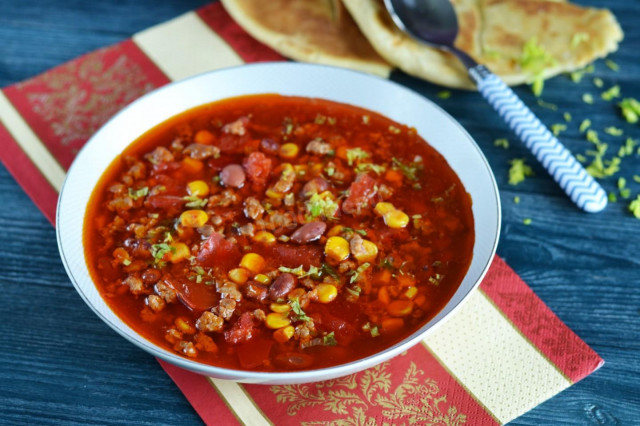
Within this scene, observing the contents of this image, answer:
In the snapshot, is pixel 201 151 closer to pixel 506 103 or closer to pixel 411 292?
pixel 411 292

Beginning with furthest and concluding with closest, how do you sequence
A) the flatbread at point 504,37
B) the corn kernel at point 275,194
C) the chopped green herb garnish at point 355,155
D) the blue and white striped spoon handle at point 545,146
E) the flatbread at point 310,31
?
the flatbread at point 310,31, the flatbread at point 504,37, the blue and white striped spoon handle at point 545,146, the chopped green herb garnish at point 355,155, the corn kernel at point 275,194

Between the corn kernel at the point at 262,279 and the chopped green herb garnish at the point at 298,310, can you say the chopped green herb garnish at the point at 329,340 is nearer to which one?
the chopped green herb garnish at the point at 298,310

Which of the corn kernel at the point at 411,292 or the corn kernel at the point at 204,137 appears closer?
the corn kernel at the point at 411,292

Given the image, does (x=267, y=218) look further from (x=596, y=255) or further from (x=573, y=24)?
(x=573, y=24)

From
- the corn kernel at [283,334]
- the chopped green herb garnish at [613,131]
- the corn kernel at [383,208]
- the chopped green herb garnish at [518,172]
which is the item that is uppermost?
the corn kernel at [283,334]

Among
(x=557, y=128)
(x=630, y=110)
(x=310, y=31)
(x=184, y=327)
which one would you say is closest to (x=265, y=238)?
(x=184, y=327)

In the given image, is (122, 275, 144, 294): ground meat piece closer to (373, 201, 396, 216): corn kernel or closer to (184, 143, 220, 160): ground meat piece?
(184, 143, 220, 160): ground meat piece

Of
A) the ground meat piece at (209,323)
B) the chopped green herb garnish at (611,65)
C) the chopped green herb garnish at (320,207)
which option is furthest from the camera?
the chopped green herb garnish at (611,65)

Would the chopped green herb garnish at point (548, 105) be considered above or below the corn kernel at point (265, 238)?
below

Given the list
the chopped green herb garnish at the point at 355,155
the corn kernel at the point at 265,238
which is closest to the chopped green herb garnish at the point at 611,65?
the chopped green herb garnish at the point at 355,155
